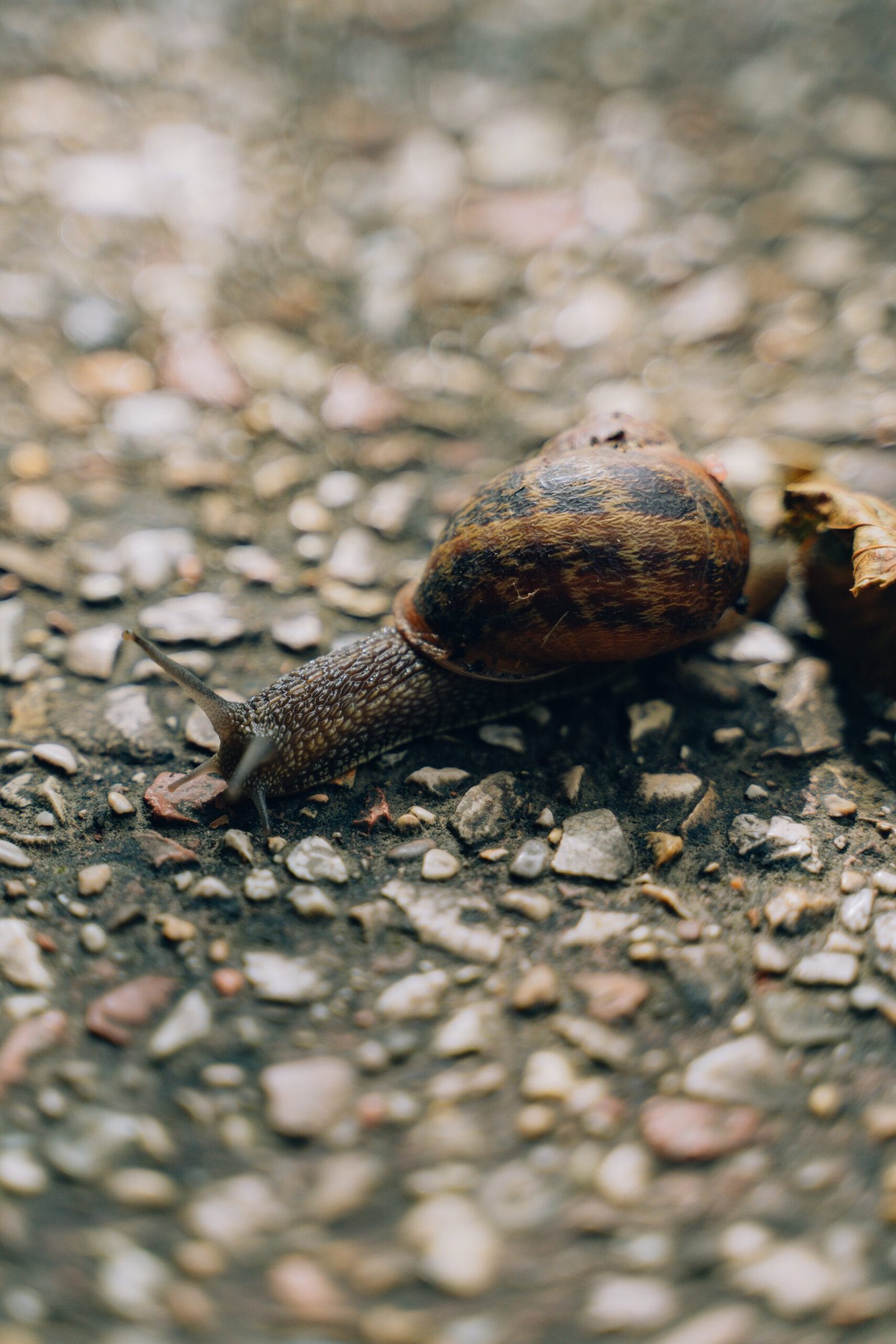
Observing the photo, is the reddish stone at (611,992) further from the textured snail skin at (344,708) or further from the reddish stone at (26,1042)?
the reddish stone at (26,1042)

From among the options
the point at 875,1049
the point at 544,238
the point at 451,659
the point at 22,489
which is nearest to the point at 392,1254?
the point at 875,1049

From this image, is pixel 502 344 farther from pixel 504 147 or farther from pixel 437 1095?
pixel 437 1095

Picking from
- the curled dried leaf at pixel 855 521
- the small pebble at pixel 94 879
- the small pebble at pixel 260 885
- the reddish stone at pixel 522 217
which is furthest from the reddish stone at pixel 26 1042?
the reddish stone at pixel 522 217

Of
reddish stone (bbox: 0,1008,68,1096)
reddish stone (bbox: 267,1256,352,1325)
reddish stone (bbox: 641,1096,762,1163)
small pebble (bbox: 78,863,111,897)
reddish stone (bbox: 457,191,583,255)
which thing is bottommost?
reddish stone (bbox: 267,1256,352,1325)

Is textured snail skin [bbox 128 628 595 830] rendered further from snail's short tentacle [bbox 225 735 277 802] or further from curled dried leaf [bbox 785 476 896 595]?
curled dried leaf [bbox 785 476 896 595]

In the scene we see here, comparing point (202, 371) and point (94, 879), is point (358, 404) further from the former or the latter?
point (94, 879)

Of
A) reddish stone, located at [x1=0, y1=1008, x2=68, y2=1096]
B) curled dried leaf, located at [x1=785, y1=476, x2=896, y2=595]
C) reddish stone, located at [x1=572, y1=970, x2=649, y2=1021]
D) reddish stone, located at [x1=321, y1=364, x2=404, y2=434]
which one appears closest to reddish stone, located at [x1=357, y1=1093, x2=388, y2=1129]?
reddish stone, located at [x1=572, y1=970, x2=649, y2=1021]

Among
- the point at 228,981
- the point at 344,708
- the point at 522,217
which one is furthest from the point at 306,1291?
the point at 522,217
